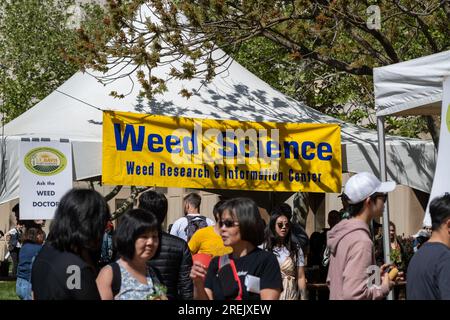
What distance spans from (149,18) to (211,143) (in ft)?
8.07

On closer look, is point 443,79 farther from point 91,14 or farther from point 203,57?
point 91,14

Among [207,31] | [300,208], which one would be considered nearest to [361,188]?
[207,31]

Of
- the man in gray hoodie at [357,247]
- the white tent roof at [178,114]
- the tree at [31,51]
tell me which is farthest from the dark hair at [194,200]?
the tree at [31,51]

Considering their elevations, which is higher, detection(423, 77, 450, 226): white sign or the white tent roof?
the white tent roof

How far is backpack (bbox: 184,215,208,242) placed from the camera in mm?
10344

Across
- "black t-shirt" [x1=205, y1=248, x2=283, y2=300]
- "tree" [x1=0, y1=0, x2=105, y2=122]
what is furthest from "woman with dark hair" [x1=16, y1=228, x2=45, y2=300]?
"tree" [x1=0, y1=0, x2=105, y2=122]

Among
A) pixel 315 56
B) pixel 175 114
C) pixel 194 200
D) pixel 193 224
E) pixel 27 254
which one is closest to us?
pixel 27 254

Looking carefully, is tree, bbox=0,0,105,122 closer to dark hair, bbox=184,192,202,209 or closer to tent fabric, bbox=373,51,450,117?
dark hair, bbox=184,192,202,209

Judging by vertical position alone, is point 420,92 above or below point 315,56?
below

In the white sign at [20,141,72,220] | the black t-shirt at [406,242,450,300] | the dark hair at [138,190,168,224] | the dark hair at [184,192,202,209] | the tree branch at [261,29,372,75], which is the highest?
the tree branch at [261,29,372,75]

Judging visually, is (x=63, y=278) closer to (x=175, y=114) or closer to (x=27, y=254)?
(x=27, y=254)

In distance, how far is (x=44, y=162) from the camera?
1066 centimetres

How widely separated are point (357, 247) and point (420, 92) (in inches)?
143

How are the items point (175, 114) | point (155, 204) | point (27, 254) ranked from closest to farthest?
1. point (155, 204)
2. point (27, 254)
3. point (175, 114)
